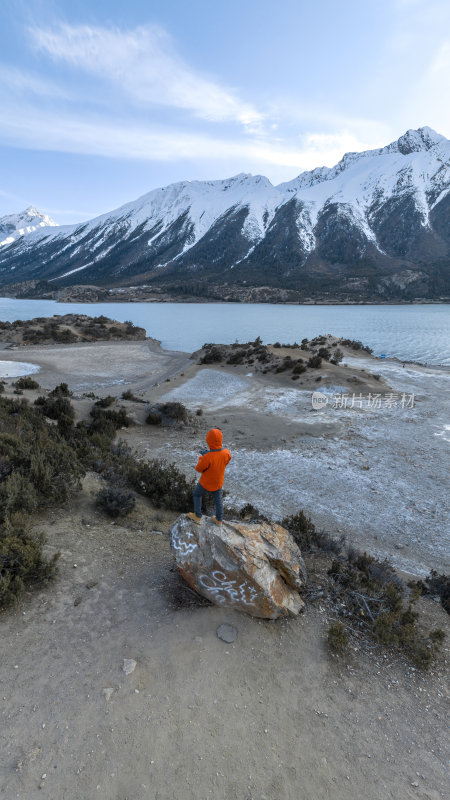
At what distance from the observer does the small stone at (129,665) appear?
12.9 ft

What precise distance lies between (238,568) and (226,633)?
76 cm

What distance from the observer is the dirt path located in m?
3.15

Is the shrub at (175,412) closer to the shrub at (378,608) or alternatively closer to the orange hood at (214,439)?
the shrub at (378,608)

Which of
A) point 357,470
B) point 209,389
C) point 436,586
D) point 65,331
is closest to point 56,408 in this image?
point 209,389

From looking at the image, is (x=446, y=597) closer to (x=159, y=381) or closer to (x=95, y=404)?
(x=95, y=404)

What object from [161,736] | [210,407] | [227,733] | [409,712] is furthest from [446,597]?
[210,407]

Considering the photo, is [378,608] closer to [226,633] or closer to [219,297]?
[226,633]

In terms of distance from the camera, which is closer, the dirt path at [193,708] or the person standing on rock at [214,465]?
the dirt path at [193,708]

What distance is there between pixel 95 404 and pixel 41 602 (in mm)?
13708

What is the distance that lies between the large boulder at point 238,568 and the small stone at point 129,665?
1.17m

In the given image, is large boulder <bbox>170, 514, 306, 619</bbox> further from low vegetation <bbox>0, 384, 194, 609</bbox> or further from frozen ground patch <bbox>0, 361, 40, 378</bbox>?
frozen ground patch <bbox>0, 361, 40, 378</bbox>

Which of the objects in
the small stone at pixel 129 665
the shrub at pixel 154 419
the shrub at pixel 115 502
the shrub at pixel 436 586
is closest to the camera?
the small stone at pixel 129 665

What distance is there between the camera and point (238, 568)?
4.77 meters

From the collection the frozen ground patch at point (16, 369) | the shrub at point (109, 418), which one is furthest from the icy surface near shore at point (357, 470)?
the frozen ground patch at point (16, 369)
